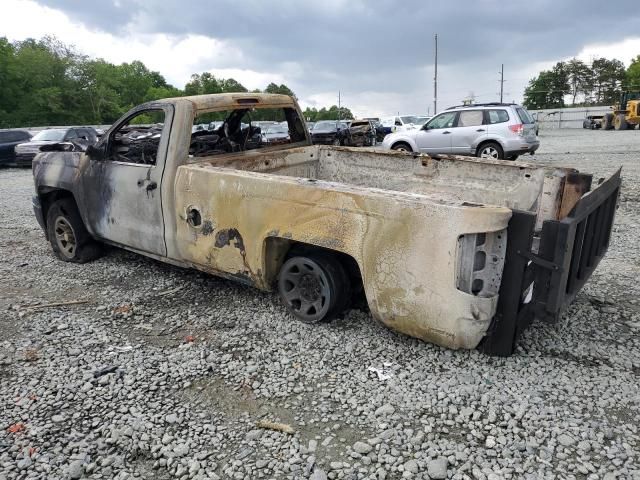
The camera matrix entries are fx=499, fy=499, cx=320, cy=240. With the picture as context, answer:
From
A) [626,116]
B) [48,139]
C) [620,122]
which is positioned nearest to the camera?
[48,139]

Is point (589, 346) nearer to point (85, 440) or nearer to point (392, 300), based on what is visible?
point (392, 300)

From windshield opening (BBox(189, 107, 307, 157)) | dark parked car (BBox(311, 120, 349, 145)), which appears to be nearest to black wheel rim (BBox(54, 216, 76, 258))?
windshield opening (BBox(189, 107, 307, 157))

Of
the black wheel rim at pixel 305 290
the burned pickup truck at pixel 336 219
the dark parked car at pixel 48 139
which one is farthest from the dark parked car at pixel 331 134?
the black wheel rim at pixel 305 290

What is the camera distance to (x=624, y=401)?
2.88 meters

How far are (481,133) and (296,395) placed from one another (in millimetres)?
11771

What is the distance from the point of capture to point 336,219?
134 inches

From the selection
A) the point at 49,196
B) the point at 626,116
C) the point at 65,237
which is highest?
the point at 49,196

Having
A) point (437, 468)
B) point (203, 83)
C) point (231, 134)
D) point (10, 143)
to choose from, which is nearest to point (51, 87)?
point (203, 83)

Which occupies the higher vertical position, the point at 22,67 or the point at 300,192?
the point at 22,67

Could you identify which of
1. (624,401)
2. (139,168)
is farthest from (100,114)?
(624,401)

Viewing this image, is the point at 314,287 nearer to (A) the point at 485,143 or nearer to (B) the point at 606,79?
(A) the point at 485,143

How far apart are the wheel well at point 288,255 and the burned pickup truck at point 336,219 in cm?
1

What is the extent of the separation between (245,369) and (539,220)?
2800 mm

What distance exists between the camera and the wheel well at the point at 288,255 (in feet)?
12.7
